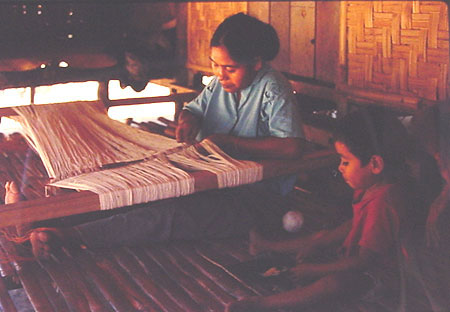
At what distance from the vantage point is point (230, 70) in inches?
80.2

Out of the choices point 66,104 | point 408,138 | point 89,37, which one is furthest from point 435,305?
point 89,37

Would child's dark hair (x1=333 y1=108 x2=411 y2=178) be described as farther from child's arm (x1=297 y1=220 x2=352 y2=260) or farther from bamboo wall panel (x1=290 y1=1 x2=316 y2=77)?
bamboo wall panel (x1=290 y1=1 x2=316 y2=77)

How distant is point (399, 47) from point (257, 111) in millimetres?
701

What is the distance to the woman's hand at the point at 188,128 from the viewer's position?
7.31 feet

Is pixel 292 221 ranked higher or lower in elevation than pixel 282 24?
lower

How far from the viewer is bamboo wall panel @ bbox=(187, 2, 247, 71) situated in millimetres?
3519

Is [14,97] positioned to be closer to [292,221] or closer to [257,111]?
[257,111]

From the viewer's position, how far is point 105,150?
2.11 meters

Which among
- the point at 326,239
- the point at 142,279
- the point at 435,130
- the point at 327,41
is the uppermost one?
the point at 327,41

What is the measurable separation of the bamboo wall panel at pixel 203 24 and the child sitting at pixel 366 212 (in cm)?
201

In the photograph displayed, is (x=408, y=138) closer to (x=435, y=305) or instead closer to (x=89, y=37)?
(x=435, y=305)

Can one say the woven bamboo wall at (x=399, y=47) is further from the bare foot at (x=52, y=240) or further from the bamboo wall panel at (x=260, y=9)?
the bare foot at (x=52, y=240)

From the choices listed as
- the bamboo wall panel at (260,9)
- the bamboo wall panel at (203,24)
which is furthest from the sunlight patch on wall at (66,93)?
the bamboo wall panel at (260,9)

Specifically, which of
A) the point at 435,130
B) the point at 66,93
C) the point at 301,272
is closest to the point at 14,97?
the point at 66,93
